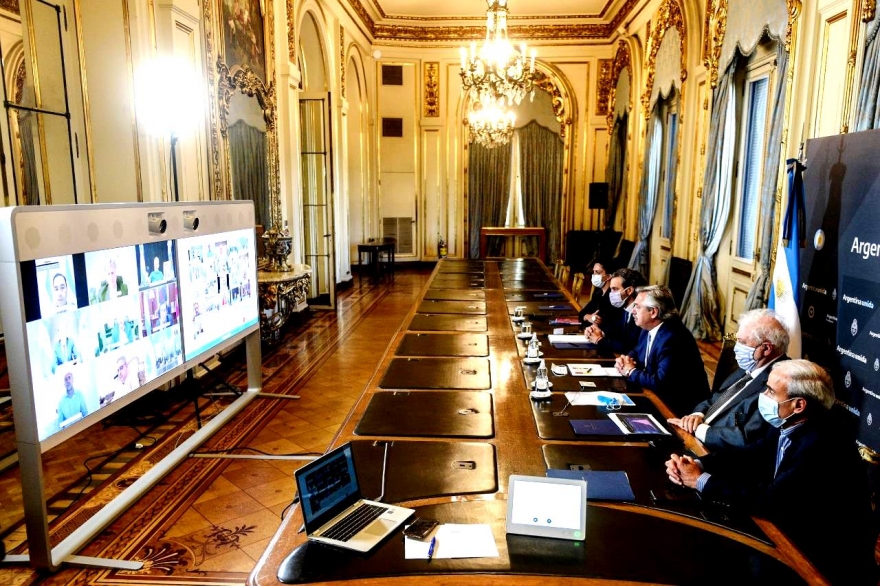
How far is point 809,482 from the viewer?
1854mm

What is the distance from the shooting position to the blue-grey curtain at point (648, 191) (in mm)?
8758

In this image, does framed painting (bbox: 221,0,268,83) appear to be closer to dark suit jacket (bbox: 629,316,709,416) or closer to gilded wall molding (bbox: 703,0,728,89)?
dark suit jacket (bbox: 629,316,709,416)

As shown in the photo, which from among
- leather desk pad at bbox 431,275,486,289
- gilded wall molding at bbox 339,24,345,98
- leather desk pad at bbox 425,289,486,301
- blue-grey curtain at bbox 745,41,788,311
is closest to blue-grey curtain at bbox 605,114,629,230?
gilded wall molding at bbox 339,24,345,98

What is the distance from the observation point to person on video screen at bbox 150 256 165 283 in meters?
3.19

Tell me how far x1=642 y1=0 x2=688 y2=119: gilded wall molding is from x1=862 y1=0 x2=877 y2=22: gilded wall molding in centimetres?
393

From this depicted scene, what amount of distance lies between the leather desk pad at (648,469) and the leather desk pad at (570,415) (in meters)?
0.08

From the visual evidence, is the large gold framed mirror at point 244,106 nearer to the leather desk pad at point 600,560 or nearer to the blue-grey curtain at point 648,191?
the leather desk pad at point 600,560

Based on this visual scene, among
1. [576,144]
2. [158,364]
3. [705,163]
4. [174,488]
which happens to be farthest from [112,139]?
[576,144]

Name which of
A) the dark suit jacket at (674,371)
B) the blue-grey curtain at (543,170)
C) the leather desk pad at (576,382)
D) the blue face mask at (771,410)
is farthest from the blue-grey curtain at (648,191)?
the blue face mask at (771,410)

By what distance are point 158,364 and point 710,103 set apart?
6150 millimetres

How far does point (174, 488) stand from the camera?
330cm

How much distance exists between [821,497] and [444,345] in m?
2.22

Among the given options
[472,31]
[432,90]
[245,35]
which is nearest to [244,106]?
[245,35]

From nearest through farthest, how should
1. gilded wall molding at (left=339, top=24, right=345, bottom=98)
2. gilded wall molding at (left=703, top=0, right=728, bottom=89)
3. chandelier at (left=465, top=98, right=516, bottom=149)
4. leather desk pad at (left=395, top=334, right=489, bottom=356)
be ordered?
leather desk pad at (left=395, top=334, right=489, bottom=356) → gilded wall molding at (left=703, top=0, right=728, bottom=89) → chandelier at (left=465, top=98, right=516, bottom=149) → gilded wall molding at (left=339, top=24, right=345, bottom=98)
